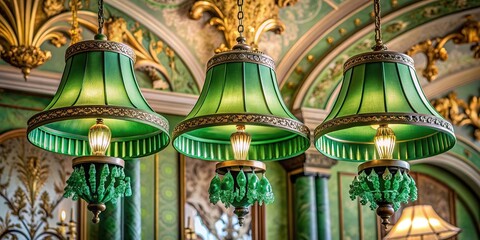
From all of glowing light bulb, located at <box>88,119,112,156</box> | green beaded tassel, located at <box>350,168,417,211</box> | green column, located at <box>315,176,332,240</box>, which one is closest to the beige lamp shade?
green column, located at <box>315,176,332,240</box>

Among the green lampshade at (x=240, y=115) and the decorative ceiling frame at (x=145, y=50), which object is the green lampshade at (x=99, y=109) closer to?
the green lampshade at (x=240, y=115)

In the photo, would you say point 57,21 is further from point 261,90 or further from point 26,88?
point 261,90

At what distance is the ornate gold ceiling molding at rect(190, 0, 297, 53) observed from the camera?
908 cm

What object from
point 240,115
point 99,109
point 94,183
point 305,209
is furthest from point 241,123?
point 305,209

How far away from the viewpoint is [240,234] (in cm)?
952

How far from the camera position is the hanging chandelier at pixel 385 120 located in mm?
5664

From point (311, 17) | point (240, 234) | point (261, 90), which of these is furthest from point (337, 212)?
point (261, 90)

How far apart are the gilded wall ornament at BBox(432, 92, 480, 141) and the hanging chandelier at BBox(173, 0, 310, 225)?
4856 mm

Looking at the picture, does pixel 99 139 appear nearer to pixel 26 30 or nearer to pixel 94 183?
pixel 94 183

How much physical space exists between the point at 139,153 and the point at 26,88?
106 inches

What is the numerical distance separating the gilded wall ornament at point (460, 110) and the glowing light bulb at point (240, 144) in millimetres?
5104

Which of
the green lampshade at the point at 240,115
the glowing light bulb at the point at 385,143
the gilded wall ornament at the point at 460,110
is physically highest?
the gilded wall ornament at the point at 460,110

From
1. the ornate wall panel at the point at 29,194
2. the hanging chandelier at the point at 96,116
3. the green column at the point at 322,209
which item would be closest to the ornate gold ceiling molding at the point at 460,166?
the green column at the point at 322,209

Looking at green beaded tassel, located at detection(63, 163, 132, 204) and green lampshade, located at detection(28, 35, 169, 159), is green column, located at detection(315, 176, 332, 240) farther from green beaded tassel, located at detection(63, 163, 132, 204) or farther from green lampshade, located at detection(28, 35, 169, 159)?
green beaded tassel, located at detection(63, 163, 132, 204)
